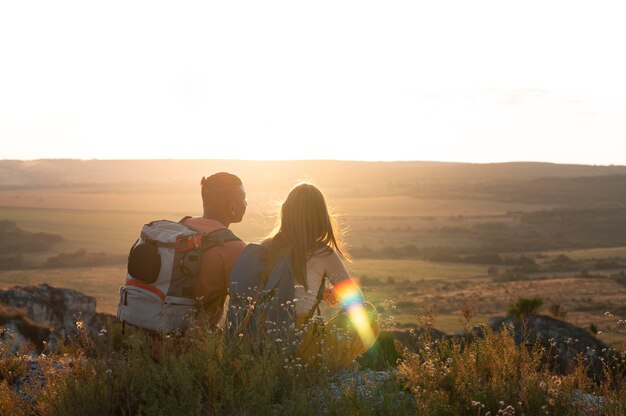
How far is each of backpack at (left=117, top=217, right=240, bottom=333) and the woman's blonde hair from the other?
1.53 ft

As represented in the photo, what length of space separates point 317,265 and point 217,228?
686 millimetres

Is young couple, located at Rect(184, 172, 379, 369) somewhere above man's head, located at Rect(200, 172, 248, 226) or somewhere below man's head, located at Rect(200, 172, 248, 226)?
below

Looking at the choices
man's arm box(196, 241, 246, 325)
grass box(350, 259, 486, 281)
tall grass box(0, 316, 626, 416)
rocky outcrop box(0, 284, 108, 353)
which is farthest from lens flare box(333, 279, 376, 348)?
grass box(350, 259, 486, 281)

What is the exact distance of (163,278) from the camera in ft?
17.2

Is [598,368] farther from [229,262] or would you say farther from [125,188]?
[125,188]

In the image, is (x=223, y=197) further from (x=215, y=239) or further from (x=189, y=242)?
(x=189, y=242)

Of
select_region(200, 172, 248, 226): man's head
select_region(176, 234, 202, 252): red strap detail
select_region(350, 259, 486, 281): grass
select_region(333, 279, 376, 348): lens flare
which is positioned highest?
select_region(200, 172, 248, 226): man's head

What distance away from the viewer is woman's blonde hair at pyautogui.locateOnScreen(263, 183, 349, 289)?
5.21m

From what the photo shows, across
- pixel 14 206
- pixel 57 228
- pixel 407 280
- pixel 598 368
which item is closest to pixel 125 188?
pixel 14 206

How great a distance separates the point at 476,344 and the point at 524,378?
63cm

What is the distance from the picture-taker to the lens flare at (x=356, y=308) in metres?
5.12

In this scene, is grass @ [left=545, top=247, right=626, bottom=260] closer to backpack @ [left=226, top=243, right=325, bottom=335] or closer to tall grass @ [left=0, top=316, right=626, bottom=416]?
backpack @ [left=226, top=243, right=325, bottom=335]

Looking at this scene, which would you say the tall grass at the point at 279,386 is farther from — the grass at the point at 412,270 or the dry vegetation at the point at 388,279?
the grass at the point at 412,270

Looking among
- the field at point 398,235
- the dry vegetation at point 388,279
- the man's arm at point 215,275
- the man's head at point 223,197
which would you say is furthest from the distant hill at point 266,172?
the man's arm at point 215,275
